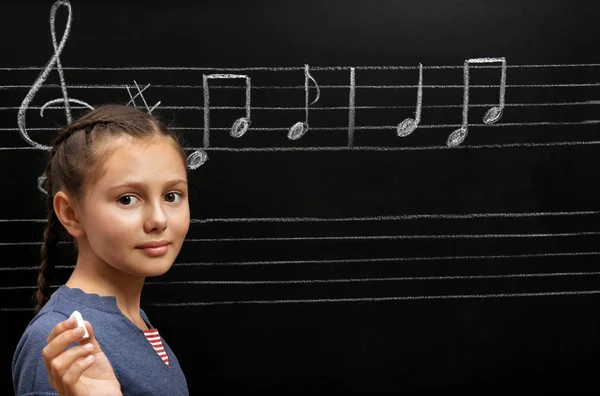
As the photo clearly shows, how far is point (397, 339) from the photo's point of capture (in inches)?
73.9

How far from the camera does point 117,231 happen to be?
3.15 ft

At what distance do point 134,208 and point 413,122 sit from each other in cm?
102

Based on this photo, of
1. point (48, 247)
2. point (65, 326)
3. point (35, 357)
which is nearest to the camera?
point (65, 326)

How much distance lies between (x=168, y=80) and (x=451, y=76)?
0.68 metres

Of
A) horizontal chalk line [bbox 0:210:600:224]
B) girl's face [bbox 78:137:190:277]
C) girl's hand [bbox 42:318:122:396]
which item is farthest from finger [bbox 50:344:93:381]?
horizontal chalk line [bbox 0:210:600:224]

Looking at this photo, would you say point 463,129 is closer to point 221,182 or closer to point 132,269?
point 221,182

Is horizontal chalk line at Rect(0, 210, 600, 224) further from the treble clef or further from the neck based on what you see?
the neck

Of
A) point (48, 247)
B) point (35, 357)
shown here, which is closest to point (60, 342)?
point (35, 357)

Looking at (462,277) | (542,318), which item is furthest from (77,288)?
(542,318)

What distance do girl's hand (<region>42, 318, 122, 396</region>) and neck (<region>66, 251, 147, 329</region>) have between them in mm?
218

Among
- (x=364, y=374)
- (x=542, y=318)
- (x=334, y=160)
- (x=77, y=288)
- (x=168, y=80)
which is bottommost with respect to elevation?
(x=364, y=374)

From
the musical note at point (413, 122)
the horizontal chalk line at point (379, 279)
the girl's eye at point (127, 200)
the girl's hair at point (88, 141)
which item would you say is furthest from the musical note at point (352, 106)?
the girl's eye at point (127, 200)

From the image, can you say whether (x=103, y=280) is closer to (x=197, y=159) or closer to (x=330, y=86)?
(x=197, y=159)

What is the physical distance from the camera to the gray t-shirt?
2.91 feet
